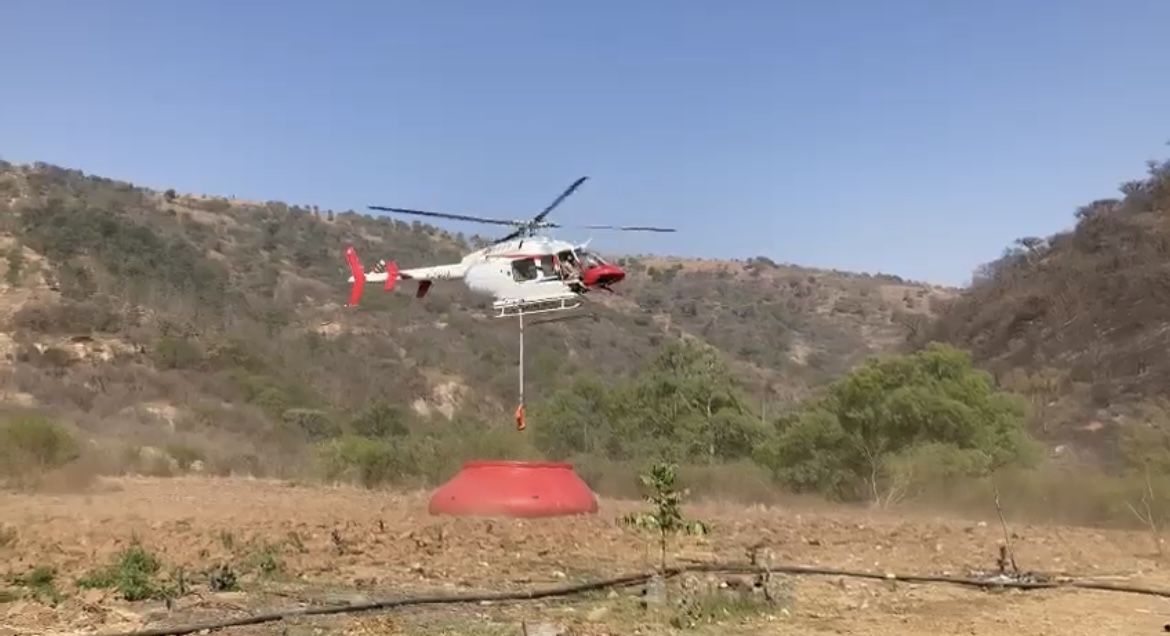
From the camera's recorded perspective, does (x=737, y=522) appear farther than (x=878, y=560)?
Yes

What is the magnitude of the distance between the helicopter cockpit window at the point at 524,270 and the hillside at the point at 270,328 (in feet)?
51.0

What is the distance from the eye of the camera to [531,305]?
19375 millimetres

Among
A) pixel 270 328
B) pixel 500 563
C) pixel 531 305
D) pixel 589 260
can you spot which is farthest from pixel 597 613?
pixel 270 328

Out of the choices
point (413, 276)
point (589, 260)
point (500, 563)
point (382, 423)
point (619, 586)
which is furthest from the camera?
point (382, 423)

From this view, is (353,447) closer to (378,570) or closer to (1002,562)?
(378,570)

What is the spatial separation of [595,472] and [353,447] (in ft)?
19.4

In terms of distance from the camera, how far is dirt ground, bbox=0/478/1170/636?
374 inches

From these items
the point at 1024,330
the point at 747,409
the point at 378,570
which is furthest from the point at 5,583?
the point at 1024,330

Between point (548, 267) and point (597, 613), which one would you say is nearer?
point (597, 613)

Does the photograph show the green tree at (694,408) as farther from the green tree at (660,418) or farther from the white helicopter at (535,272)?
the white helicopter at (535,272)

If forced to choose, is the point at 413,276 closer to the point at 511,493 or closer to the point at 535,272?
the point at 535,272

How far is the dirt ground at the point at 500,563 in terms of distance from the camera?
9.49 meters

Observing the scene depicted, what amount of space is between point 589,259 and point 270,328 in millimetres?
35956

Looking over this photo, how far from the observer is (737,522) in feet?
56.9
